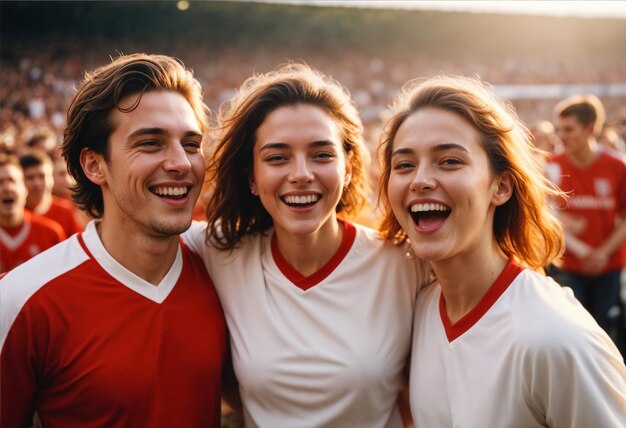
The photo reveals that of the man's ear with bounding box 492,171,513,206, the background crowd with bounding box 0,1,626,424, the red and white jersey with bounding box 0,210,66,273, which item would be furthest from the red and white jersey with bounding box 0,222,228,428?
the background crowd with bounding box 0,1,626,424

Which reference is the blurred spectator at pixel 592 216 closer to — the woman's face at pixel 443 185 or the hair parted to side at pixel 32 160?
the woman's face at pixel 443 185

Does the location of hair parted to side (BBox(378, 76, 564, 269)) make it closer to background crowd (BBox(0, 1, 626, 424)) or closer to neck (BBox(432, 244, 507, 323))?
neck (BBox(432, 244, 507, 323))

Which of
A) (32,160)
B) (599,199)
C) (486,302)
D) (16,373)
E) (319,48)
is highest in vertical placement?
(319,48)

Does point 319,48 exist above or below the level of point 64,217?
above

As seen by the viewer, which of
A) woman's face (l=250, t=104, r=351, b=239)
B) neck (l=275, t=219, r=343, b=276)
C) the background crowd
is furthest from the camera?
the background crowd

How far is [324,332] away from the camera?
7.20 ft

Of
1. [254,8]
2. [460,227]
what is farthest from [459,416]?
[254,8]

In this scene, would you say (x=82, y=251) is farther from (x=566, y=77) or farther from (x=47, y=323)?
(x=566, y=77)

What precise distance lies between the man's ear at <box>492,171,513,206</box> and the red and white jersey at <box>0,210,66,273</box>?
3.72m

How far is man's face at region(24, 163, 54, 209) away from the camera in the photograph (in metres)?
5.36

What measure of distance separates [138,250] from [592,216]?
422 cm

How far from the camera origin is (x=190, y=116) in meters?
2.32

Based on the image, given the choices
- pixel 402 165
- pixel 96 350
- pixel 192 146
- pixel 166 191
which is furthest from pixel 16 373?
pixel 402 165

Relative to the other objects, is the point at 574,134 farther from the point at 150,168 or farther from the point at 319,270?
the point at 150,168
